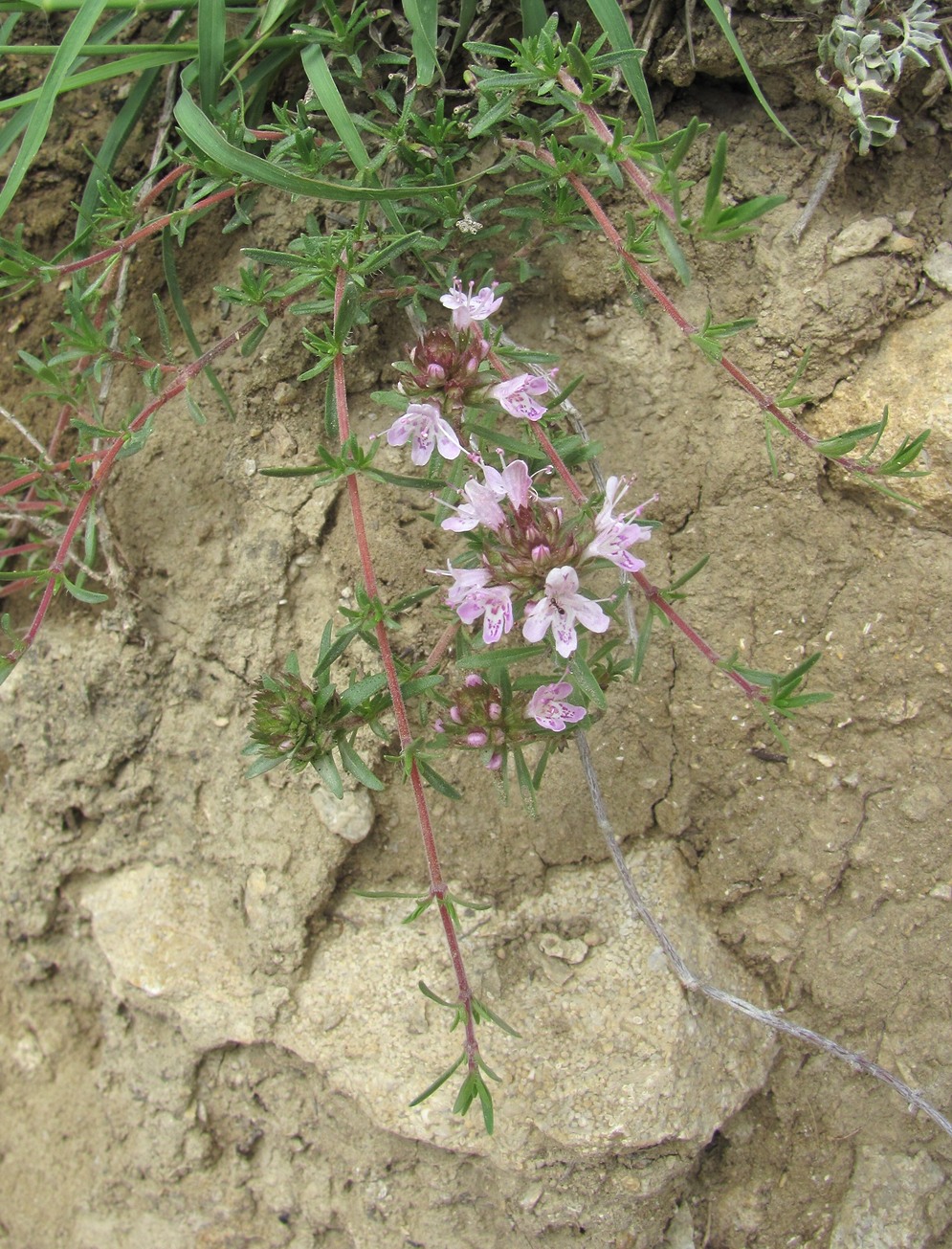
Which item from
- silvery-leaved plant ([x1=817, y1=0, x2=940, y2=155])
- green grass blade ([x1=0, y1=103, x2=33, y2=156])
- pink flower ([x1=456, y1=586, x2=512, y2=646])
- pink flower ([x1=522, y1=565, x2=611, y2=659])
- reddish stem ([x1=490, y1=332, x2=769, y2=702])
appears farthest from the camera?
green grass blade ([x1=0, y1=103, x2=33, y2=156])

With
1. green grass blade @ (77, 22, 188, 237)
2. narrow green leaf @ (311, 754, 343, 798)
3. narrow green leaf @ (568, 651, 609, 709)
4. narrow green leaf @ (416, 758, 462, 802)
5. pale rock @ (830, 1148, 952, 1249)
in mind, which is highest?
green grass blade @ (77, 22, 188, 237)

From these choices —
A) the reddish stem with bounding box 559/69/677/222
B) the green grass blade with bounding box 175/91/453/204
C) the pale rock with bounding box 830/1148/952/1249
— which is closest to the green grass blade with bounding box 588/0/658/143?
the reddish stem with bounding box 559/69/677/222

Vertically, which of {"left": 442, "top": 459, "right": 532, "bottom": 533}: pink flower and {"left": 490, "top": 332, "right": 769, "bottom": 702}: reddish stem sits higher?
{"left": 442, "top": 459, "right": 532, "bottom": 533}: pink flower

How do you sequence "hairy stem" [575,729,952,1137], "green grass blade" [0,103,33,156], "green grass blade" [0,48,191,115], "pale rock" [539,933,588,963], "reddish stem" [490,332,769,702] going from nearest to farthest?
"reddish stem" [490,332,769,702] < "hairy stem" [575,729,952,1137] < "pale rock" [539,933,588,963] < "green grass blade" [0,48,191,115] < "green grass blade" [0,103,33,156]

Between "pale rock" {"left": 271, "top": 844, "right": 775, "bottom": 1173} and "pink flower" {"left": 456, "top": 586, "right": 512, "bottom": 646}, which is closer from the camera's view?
"pink flower" {"left": 456, "top": 586, "right": 512, "bottom": 646}

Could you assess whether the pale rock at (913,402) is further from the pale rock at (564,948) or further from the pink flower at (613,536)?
the pale rock at (564,948)

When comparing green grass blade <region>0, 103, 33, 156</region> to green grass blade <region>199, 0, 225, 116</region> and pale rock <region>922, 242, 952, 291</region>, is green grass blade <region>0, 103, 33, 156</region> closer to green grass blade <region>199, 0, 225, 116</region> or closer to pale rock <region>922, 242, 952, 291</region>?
green grass blade <region>199, 0, 225, 116</region>

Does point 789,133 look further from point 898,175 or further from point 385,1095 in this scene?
point 385,1095

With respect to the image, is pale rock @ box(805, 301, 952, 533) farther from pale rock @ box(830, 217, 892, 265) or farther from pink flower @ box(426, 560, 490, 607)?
pink flower @ box(426, 560, 490, 607)
